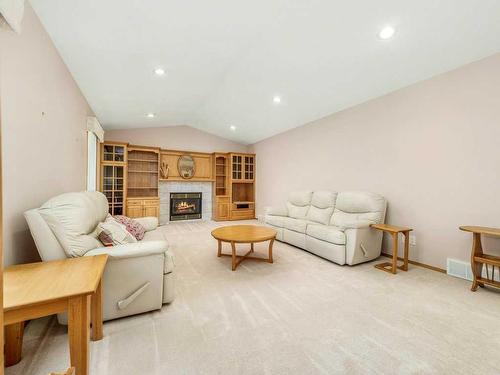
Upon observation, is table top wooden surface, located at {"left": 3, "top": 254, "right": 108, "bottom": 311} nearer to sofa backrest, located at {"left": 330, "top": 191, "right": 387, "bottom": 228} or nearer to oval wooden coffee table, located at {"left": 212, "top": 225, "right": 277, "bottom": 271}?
oval wooden coffee table, located at {"left": 212, "top": 225, "right": 277, "bottom": 271}

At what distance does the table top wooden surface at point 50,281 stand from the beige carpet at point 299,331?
562mm

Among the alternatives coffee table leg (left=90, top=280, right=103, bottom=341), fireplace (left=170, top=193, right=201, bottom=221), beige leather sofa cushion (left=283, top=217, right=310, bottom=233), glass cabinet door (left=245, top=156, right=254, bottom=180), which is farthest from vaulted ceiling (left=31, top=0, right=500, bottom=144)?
glass cabinet door (left=245, top=156, right=254, bottom=180)

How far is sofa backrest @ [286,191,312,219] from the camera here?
4.55 metres

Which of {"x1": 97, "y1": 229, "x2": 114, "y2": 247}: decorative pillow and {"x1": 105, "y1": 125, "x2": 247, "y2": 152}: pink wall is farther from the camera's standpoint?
{"x1": 105, "y1": 125, "x2": 247, "y2": 152}: pink wall

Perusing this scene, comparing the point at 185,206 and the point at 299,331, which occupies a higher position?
the point at 185,206

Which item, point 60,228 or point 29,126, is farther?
point 29,126

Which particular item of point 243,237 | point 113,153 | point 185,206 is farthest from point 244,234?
point 113,153

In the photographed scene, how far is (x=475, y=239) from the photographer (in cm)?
232

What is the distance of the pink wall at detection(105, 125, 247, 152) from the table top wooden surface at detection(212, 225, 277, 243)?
4001 mm

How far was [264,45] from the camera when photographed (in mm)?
2816

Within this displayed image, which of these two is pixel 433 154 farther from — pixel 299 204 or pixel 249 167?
pixel 249 167

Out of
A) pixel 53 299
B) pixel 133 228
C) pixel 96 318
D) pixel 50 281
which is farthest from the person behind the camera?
pixel 133 228

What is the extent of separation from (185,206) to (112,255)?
16.1 feet

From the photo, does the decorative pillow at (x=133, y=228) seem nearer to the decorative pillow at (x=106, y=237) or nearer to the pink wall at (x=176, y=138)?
the decorative pillow at (x=106, y=237)
